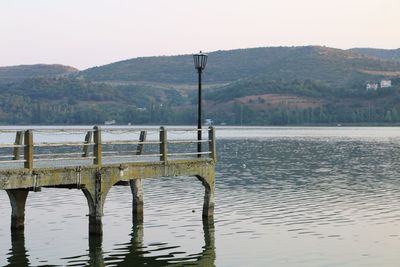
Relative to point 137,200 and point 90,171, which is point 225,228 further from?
point 90,171

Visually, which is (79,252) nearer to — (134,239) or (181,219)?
(134,239)

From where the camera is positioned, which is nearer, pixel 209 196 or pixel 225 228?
pixel 225 228

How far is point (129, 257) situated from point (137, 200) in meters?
7.48

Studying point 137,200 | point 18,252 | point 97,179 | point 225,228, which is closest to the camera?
point 18,252

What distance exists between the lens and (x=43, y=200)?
4297 cm

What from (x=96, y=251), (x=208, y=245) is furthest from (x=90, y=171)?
(x=208, y=245)

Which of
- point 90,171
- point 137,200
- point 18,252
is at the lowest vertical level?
point 18,252

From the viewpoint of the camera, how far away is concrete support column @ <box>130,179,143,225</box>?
34.5 m

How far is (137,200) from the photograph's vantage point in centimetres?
3481

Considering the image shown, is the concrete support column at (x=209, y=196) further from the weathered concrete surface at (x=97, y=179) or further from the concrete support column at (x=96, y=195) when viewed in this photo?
the concrete support column at (x=96, y=195)

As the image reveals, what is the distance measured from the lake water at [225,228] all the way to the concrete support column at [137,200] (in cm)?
42

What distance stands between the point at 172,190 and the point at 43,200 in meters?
8.60

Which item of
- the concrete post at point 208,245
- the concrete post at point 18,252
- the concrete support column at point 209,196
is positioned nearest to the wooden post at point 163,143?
the concrete support column at point 209,196

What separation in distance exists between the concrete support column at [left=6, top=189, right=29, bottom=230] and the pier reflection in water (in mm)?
1121
